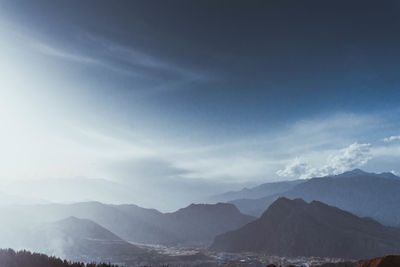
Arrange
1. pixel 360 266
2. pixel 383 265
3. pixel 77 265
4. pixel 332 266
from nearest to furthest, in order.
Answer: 1. pixel 383 265
2. pixel 360 266
3. pixel 77 265
4. pixel 332 266

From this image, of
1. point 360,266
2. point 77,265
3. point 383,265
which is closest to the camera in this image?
point 383,265

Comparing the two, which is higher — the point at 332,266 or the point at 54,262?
the point at 54,262

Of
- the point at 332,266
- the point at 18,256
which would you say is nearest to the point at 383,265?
the point at 18,256

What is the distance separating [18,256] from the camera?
8675cm

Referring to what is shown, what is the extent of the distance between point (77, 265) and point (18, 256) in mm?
18699

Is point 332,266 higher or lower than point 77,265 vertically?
lower

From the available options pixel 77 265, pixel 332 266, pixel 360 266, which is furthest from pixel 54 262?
pixel 332 266

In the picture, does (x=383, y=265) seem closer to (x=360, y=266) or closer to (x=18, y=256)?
(x=360, y=266)

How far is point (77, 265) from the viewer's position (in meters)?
83.6

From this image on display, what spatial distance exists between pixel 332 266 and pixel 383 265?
15780 centimetres

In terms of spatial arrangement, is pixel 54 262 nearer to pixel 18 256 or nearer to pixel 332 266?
pixel 18 256

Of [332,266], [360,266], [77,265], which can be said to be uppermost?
[360,266]

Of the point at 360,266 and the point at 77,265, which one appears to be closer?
the point at 360,266

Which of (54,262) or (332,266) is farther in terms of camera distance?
(332,266)
